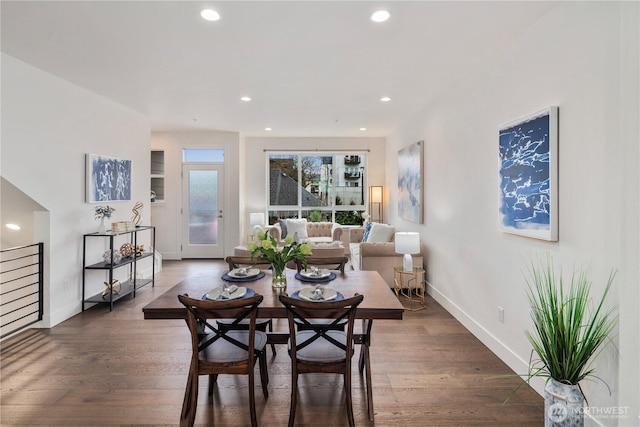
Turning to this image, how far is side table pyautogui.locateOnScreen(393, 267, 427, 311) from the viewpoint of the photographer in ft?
14.8

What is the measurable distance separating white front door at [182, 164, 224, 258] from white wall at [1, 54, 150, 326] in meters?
2.63

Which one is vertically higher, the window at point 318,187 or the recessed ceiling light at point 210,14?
the recessed ceiling light at point 210,14

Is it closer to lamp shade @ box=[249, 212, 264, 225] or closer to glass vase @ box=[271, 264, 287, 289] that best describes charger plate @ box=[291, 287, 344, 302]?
glass vase @ box=[271, 264, 287, 289]

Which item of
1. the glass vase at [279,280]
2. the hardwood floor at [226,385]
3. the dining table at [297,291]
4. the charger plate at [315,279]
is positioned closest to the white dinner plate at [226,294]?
the dining table at [297,291]

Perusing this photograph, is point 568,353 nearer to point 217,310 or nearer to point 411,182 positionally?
point 217,310

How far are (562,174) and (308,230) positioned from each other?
565 cm

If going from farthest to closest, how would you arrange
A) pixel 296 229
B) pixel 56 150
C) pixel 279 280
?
pixel 296 229
pixel 56 150
pixel 279 280

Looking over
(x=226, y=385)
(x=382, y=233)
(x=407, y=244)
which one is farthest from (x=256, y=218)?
(x=226, y=385)

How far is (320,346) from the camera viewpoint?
2.18 metres

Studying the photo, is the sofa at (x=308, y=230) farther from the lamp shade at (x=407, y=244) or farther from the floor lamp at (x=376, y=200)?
the lamp shade at (x=407, y=244)

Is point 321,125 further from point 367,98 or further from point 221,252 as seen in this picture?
point 221,252

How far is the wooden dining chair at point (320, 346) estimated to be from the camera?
6.27 ft

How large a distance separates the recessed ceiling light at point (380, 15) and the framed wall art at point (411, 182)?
282 centimetres

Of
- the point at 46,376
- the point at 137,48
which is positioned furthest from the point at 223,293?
the point at 137,48
